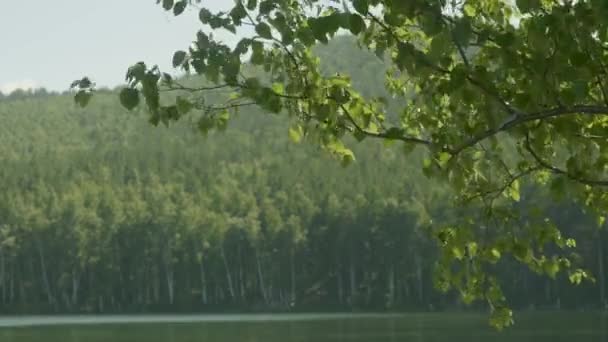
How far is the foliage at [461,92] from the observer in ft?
15.4

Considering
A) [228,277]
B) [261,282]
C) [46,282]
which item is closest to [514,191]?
[261,282]

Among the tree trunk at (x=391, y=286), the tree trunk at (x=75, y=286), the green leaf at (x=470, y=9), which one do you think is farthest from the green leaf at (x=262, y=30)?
the tree trunk at (x=75, y=286)

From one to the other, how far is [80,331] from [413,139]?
65.4 meters

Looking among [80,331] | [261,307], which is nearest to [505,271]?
[261,307]

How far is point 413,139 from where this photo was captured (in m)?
5.46

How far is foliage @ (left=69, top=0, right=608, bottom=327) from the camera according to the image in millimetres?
4688

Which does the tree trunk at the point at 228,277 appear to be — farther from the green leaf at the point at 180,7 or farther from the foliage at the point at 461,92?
the green leaf at the point at 180,7

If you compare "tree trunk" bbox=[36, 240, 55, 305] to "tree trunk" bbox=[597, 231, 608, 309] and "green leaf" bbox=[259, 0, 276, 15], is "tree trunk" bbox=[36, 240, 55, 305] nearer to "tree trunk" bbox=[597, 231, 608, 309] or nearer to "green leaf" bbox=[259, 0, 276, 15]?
"tree trunk" bbox=[597, 231, 608, 309]

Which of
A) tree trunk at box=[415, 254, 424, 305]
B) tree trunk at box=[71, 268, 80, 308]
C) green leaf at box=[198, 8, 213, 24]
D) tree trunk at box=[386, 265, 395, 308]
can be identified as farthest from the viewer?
tree trunk at box=[71, 268, 80, 308]

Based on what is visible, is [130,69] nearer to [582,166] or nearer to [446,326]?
[582,166]

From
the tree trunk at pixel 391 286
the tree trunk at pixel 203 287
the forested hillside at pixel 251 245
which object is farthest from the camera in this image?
the tree trunk at pixel 203 287

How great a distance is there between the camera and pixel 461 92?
5004mm

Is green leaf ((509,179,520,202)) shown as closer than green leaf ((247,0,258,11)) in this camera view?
No

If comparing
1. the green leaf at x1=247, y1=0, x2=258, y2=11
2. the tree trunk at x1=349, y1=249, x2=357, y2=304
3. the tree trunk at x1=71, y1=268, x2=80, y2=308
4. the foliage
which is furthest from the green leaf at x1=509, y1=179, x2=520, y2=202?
the tree trunk at x1=71, y1=268, x2=80, y2=308
